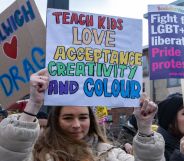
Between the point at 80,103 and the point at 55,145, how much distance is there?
28 centimetres

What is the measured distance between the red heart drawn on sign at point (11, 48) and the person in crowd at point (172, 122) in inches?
44.8

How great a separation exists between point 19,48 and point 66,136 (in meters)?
0.85

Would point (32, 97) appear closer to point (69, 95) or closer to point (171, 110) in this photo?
point (69, 95)

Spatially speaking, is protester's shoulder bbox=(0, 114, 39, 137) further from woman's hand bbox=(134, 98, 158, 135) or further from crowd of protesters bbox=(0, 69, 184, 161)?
woman's hand bbox=(134, 98, 158, 135)

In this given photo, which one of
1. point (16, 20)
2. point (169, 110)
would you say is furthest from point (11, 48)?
point (169, 110)

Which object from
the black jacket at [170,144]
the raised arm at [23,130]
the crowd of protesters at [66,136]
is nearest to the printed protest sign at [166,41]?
the black jacket at [170,144]

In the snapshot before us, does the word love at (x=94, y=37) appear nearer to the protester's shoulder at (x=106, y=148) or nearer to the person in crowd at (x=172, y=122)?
the protester's shoulder at (x=106, y=148)

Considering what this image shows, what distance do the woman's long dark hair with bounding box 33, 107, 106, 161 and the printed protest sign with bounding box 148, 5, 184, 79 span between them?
2.92ft

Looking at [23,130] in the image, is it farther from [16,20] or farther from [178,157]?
[16,20]

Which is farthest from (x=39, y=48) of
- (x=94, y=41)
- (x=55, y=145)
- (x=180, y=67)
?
(x=180, y=67)

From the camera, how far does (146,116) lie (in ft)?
8.27

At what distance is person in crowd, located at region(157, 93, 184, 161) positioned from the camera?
317 centimetres

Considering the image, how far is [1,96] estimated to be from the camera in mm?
3209

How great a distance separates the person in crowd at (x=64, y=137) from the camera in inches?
89.4
